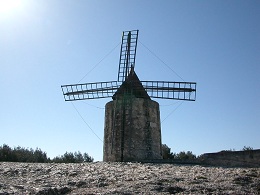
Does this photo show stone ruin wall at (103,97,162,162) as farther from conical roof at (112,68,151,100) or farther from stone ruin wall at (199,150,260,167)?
stone ruin wall at (199,150,260,167)

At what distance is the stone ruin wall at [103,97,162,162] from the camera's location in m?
15.4

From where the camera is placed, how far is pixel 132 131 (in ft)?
51.0

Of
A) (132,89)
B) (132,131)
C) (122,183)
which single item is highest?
(132,89)

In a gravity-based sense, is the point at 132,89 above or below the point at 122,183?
above

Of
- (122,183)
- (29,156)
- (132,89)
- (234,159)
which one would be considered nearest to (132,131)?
(132,89)

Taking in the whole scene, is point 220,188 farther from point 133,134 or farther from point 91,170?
point 133,134

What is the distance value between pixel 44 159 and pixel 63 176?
19728mm

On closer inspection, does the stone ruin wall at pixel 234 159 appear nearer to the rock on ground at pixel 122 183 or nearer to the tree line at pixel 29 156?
the rock on ground at pixel 122 183

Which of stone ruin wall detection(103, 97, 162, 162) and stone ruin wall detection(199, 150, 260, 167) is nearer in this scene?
stone ruin wall detection(199, 150, 260, 167)

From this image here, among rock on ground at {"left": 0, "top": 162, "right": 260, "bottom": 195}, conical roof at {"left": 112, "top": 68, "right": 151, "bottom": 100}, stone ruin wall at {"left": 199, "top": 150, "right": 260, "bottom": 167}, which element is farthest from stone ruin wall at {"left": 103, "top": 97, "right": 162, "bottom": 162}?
rock on ground at {"left": 0, "top": 162, "right": 260, "bottom": 195}

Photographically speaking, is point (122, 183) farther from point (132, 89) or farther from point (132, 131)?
point (132, 89)

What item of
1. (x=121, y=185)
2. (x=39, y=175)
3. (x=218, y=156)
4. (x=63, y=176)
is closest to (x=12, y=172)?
(x=39, y=175)

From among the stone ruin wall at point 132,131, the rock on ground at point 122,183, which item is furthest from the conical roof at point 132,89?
the rock on ground at point 122,183

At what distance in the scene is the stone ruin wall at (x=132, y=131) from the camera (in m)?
15.4
